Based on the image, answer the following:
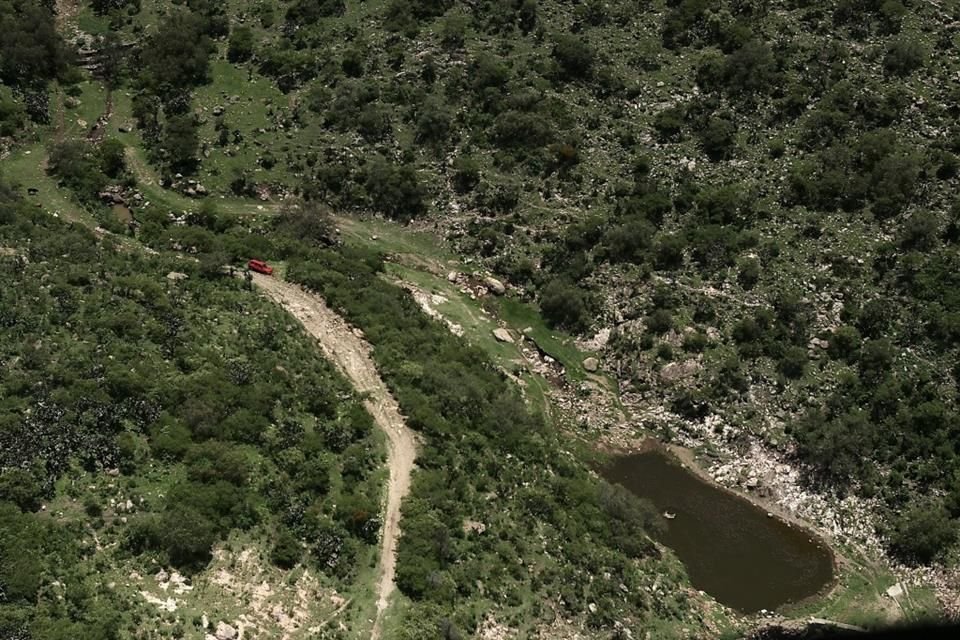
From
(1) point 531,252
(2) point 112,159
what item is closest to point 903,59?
(1) point 531,252

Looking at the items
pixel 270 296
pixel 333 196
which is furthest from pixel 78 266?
pixel 333 196

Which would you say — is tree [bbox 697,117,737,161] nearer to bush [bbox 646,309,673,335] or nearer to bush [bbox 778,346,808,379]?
bush [bbox 646,309,673,335]

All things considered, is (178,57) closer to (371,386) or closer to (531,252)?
(531,252)

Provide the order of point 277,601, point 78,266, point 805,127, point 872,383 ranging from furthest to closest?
1. point 805,127
2. point 872,383
3. point 78,266
4. point 277,601

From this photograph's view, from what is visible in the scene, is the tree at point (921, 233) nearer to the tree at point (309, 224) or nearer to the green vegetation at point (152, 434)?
the green vegetation at point (152, 434)

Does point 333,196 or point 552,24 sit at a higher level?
point 552,24

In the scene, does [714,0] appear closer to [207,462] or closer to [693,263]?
[693,263]

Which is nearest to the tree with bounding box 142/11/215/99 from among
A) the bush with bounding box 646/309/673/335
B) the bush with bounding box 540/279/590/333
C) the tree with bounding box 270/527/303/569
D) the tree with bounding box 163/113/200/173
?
the tree with bounding box 163/113/200/173
